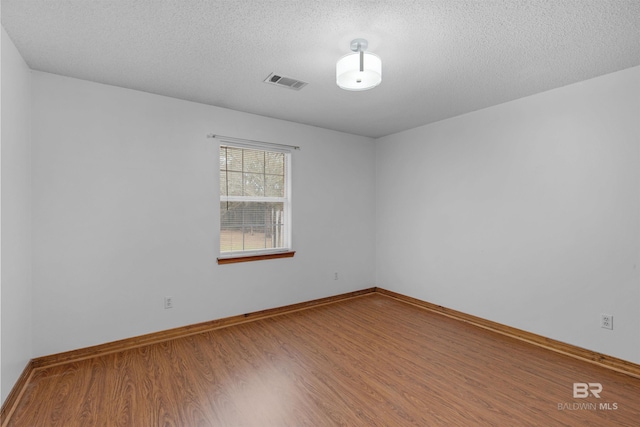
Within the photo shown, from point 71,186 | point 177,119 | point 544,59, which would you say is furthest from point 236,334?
point 544,59

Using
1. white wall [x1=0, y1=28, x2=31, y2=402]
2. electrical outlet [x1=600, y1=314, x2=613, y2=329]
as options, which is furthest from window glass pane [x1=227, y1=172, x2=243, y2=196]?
electrical outlet [x1=600, y1=314, x2=613, y2=329]

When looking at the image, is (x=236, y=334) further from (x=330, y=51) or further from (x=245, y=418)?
(x=330, y=51)

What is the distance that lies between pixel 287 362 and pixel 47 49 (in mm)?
3067

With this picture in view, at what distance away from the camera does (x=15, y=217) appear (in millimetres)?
2129

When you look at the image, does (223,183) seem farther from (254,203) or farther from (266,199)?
(266,199)

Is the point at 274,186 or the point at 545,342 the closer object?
the point at 545,342

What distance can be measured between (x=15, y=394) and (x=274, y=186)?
2.89 m

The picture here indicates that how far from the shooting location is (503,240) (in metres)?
3.29

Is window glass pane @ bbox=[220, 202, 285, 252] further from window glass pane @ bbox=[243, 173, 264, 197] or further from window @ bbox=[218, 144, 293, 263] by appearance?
window glass pane @ bbox=[243, 173, 264, 197]

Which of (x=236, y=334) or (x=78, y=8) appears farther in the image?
(x=236, y=334)

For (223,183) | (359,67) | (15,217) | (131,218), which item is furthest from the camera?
(223,183)

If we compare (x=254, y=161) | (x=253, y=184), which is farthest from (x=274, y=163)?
(x=253, y=184)

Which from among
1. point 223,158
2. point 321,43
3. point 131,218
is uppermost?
point 321,43

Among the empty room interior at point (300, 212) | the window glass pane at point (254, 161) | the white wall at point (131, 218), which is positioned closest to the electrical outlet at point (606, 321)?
the empty room interior at point (300, 212)
